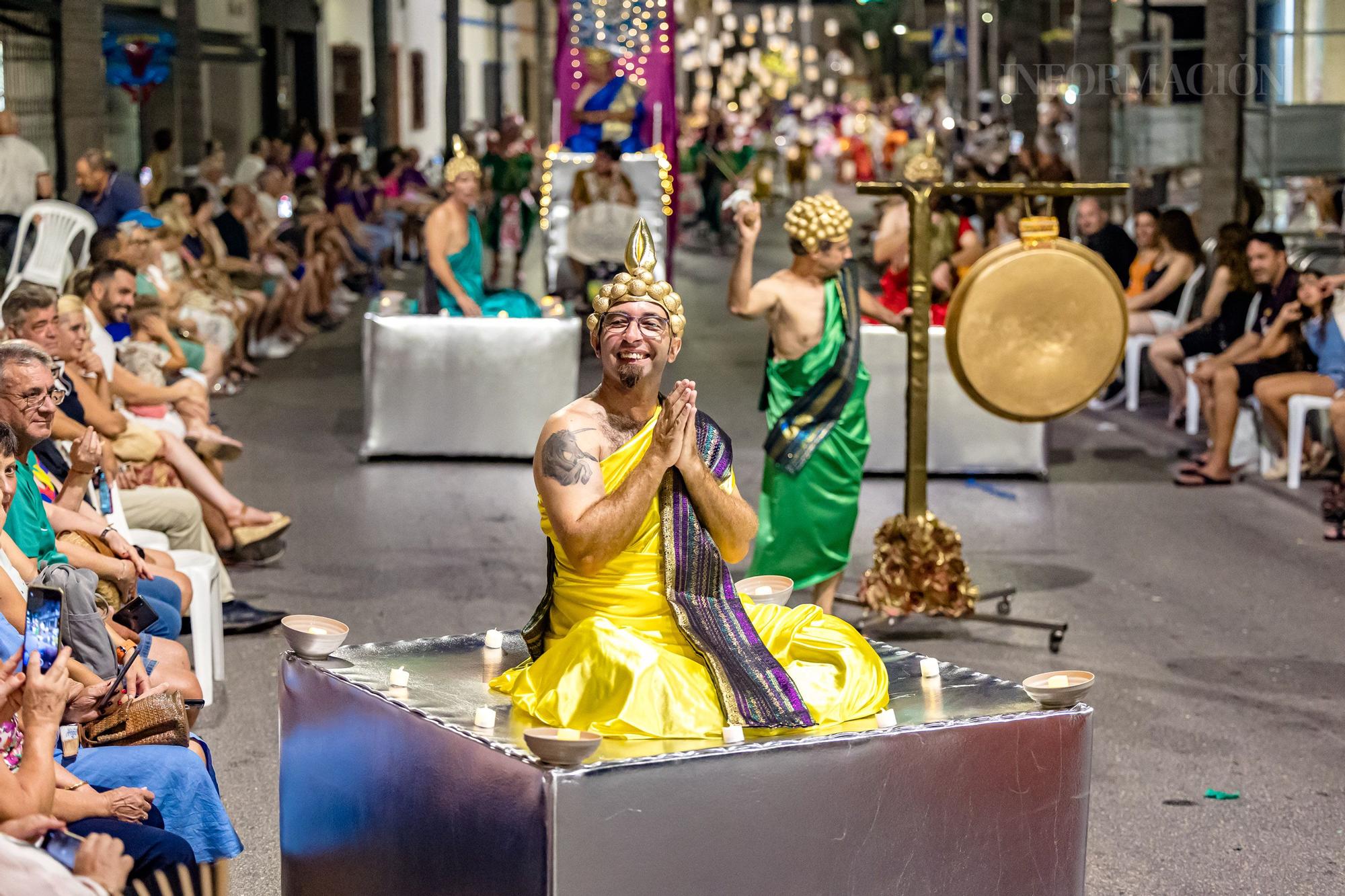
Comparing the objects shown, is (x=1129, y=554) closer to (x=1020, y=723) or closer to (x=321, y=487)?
(x=321, y=487)

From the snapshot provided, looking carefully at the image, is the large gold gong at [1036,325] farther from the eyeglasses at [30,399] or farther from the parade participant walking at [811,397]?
the eyeglasses at [30,399]

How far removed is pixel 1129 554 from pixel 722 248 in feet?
54.6

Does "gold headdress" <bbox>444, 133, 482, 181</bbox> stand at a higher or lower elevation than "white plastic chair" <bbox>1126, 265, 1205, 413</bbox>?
higher

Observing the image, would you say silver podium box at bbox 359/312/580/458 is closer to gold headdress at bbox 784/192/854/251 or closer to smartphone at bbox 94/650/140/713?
gold headdress at bbox 784/192/854/251

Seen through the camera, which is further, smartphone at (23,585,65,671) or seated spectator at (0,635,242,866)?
smartphone at (23,585,65,671)

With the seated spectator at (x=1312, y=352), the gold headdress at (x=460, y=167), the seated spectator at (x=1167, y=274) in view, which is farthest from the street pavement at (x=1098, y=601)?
the gold headdress at (x=460, y=167)

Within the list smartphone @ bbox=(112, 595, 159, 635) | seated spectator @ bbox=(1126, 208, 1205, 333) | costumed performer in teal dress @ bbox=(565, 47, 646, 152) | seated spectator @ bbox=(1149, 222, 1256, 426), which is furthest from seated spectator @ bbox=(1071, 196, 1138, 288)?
smartphone @ bbox=(112, 595, 159, 635)

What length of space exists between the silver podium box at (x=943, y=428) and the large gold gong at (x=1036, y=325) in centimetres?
345

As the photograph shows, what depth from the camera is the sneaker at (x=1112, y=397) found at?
40.6ft

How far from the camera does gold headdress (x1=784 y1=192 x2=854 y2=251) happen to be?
6332 mm

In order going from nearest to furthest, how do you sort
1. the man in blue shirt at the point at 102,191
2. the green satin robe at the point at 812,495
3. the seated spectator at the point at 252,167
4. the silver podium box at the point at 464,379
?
the green satin robe at the point at 812,495
the silver podium box at the point at 464,379
the man in blue shirt at the point at 102,191
the seated spectator at the point at 252,167

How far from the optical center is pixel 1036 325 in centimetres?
617

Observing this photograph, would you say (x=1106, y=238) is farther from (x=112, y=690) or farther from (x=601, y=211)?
(x=112, y=690)

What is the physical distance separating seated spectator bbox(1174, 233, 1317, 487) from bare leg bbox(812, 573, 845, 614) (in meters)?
3.67
